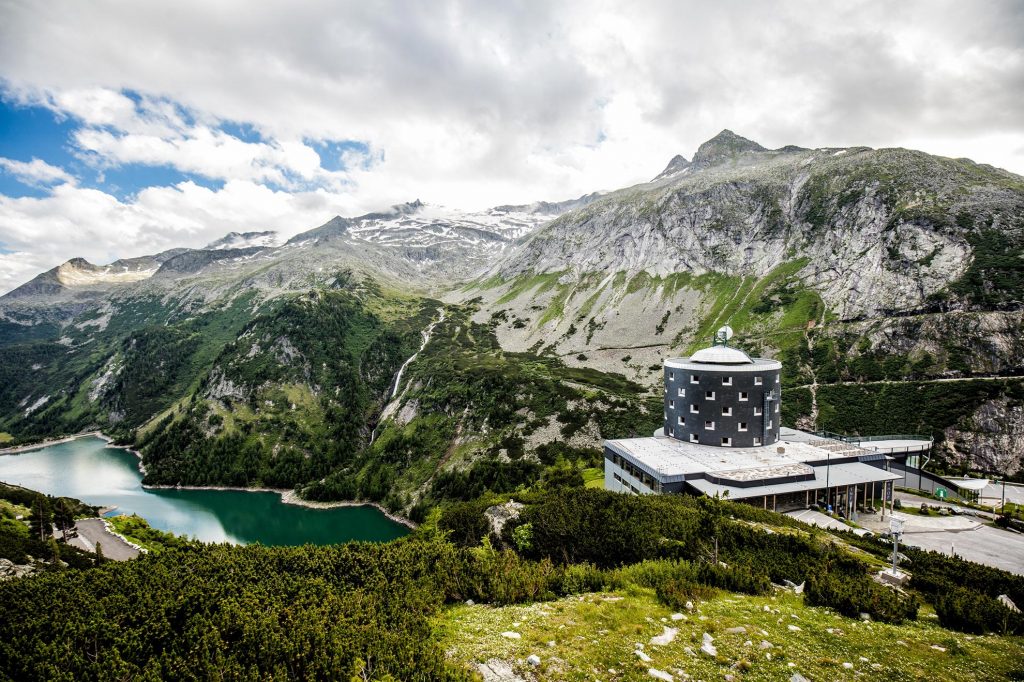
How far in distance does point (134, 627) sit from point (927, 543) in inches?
1949

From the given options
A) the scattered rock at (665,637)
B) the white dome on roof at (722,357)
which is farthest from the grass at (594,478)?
the scattered rock at (665,637)

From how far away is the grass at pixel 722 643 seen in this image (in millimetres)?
12414

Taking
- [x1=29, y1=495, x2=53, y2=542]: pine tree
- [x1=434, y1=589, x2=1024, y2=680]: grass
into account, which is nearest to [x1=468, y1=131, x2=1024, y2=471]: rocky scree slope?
[x1=434, y1=589, x2=1024, y2=680]: grass

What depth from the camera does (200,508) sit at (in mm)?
109375

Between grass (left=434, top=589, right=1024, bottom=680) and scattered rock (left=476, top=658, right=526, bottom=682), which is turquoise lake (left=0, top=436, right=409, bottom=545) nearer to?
grass (left=434, top=589, right=1024, bottom=680)

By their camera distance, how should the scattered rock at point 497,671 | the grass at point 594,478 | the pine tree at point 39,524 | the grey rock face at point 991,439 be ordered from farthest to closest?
the grey rock face at point 991,439 → the grass at point 594,478 → the pine tree at point 39,524 → the scattered rock at point 497,671

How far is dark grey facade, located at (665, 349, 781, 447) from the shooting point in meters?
58.4

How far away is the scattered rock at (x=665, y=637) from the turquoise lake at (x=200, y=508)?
68.1 meters

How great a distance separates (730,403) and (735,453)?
6.56m

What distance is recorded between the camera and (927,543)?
36.2 m

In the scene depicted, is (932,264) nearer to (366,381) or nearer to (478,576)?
(478,576)

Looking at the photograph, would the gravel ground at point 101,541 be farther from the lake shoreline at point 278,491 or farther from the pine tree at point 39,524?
the lake shoreline at point 278,491

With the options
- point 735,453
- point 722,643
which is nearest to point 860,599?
point 722,643

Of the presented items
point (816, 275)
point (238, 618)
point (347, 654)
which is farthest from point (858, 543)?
point (816, 275)
